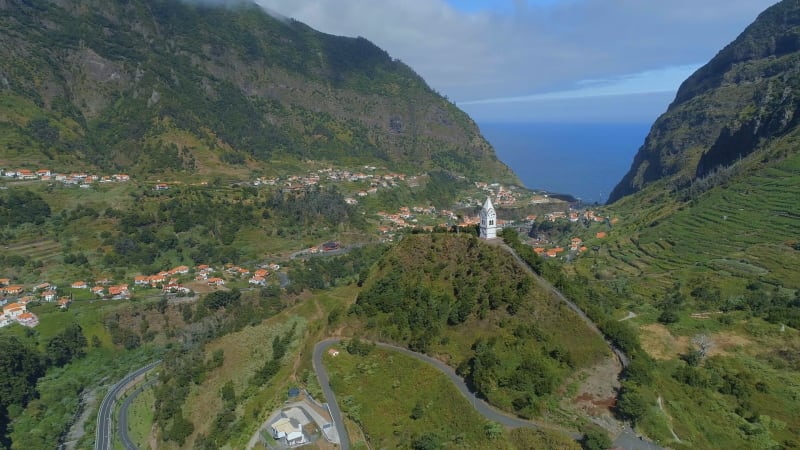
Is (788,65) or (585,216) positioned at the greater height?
(788,65)

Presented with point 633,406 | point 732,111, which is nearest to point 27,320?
point 633,406

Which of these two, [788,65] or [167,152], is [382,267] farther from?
[788,65]

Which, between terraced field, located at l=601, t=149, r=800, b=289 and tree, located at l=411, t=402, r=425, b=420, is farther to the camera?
terraced field, located at l=601, t=149, r=800, b=289

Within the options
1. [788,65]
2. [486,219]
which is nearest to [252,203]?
[486,219]

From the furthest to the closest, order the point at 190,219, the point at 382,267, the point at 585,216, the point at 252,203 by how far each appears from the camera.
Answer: the point at 585,216 < the point at 252,203 < the point at 190,219 < the point at 382,267

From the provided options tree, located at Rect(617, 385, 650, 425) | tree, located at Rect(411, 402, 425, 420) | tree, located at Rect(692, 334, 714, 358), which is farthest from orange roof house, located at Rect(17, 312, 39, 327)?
tree, located at Rect(692, 334, 714, 358)

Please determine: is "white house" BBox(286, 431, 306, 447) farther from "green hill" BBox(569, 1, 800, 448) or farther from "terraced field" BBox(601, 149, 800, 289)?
"terraced field" BBox(601, 149, 800, 289)
